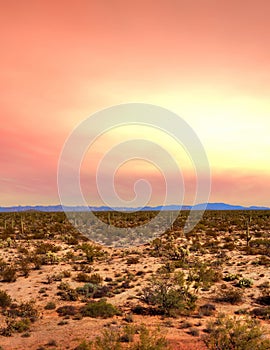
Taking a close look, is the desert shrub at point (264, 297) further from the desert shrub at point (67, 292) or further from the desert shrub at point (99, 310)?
the desert shrub at point (67, 292)

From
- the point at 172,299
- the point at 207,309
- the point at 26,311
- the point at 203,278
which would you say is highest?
the point at 203,278

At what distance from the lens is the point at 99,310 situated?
45.3ft


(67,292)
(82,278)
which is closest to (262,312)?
(67,292)

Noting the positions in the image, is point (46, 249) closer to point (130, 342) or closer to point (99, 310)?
point (99, 310)

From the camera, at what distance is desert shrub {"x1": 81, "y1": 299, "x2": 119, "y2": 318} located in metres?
13.7

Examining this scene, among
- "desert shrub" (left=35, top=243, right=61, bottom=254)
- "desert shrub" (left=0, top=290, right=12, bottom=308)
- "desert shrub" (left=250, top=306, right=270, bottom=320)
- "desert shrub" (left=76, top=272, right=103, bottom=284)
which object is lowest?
"desert shrub" (left=250, top=306, right=270, bottom=320)

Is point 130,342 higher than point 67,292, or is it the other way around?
point 67,292

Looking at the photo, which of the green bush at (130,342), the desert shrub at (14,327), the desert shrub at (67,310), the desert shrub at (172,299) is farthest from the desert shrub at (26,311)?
the desert shrub at (172,299)

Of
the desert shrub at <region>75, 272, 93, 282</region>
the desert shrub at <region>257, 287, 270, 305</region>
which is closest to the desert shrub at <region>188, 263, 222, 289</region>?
the desert shrub at <region>257, 287, 270, 305</region>

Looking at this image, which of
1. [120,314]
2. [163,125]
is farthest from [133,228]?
[120,314]

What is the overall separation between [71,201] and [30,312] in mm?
7538

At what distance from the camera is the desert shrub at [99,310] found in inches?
539

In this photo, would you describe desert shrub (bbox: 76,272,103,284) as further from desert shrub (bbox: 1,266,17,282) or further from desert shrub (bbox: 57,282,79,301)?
desert shrub (bbox: 1,266,17,282)

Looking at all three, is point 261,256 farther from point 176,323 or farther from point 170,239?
point 176,323
